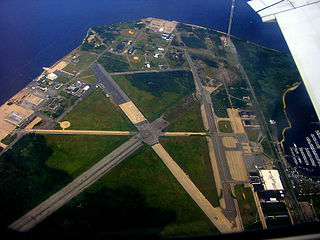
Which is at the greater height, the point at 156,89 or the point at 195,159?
the point at 156,89

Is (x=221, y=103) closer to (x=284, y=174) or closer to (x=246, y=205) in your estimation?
(x=284, y=174)

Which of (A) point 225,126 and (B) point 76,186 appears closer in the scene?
(B) point 76,186

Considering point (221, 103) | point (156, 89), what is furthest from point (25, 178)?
point (221, 103)

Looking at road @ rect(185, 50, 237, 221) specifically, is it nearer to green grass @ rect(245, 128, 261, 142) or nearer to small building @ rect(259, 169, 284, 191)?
small building @ rect(259, 169, 284, 191)

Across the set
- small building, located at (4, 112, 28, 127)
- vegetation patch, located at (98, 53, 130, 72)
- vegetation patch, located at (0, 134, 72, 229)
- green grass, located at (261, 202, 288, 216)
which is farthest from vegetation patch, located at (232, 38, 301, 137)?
small building, located at (4, 112, 28, 127)

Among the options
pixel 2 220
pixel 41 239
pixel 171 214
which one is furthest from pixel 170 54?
pixel 41 239

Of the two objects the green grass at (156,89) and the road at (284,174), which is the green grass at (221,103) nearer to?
the green grass at (156,89)
